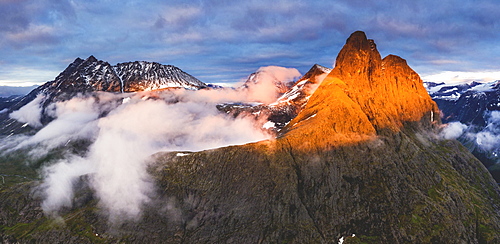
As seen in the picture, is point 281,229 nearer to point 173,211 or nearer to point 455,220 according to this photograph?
point 173,211

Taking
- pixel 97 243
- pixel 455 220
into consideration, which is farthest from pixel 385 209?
pixel 97 243

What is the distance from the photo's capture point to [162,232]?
19250cm

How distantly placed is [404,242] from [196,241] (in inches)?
5152

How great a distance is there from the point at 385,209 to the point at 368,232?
65.4ft

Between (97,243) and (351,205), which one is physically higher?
(351,205)

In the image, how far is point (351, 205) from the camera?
199 m

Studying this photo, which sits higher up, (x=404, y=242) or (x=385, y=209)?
(x=385, y=209)

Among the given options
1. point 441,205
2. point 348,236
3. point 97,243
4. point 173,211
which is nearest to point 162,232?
point 173,211

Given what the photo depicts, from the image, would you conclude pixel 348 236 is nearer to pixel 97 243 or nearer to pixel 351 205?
pixel 351 205

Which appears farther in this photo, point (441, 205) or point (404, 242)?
point (441, 205)

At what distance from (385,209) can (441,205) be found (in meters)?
39.6

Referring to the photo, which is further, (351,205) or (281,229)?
(351,205)

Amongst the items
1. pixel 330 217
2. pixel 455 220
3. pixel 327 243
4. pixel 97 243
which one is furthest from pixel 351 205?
pixel 97 243

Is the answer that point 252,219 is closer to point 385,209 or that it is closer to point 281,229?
point 281,229
